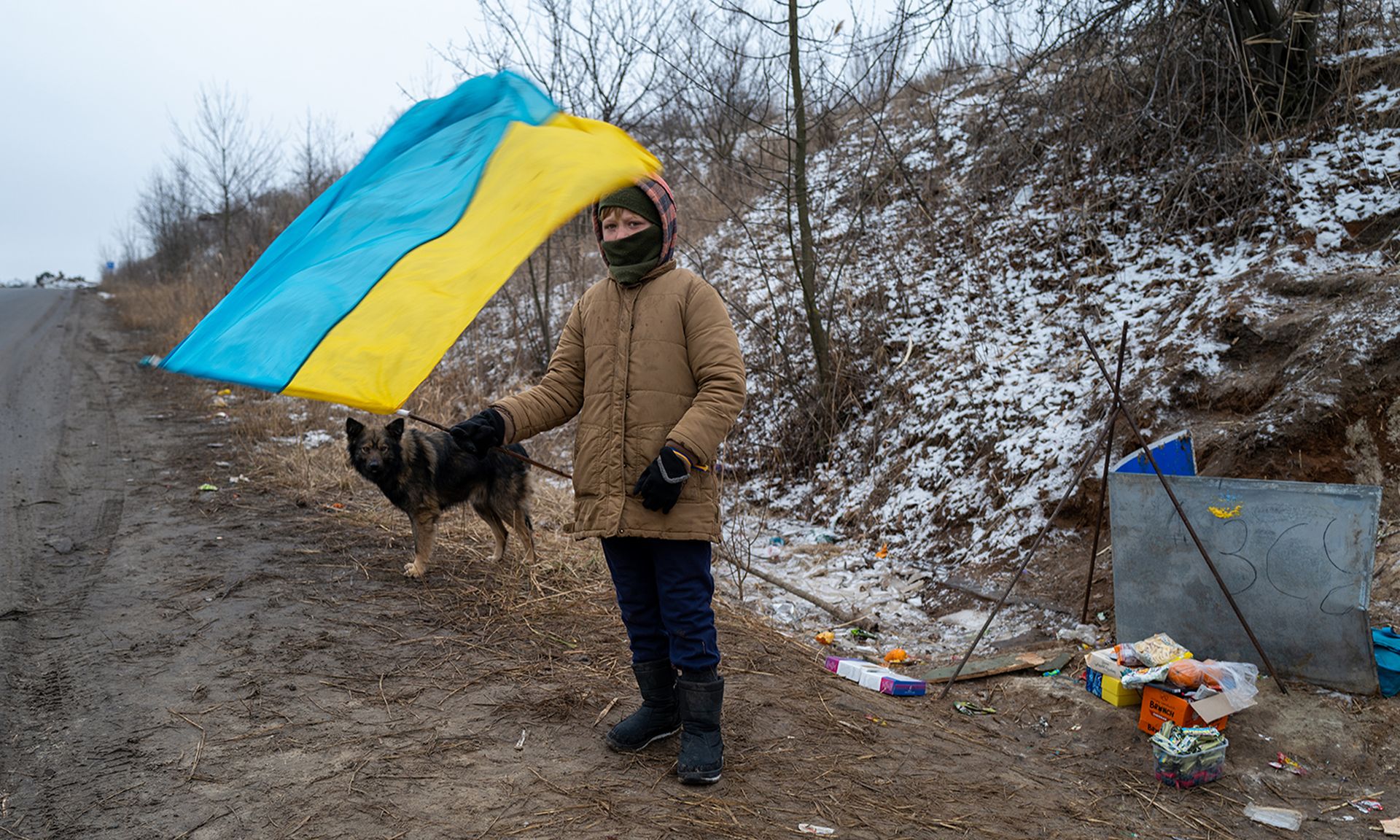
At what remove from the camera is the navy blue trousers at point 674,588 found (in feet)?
10.2

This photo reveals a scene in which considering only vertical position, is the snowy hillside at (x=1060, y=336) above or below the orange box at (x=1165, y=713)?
above

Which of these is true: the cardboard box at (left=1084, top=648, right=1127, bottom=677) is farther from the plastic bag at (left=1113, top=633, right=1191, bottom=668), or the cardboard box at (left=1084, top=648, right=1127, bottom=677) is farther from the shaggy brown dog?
the shaggy brown dog

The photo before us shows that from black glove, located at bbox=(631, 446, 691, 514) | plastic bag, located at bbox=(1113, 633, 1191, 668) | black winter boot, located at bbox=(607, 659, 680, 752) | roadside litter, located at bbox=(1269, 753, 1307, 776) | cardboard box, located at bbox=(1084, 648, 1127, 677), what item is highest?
black glove, located at bbox=(631, 446, 691, 514)

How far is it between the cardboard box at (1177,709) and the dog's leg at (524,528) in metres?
4.01

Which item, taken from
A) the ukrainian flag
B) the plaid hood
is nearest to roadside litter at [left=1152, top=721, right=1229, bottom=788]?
the plaid hood

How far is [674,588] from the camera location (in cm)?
310

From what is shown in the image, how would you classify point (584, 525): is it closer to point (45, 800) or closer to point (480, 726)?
point (480, 726)

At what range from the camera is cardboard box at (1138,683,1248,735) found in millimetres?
3750

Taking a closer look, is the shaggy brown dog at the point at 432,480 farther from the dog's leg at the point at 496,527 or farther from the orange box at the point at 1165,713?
the orange box at the point at 1165,713

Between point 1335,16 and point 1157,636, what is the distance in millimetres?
7840

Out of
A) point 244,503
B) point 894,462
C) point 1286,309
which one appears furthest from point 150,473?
point 1286,309

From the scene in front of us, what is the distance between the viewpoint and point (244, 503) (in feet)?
24.5

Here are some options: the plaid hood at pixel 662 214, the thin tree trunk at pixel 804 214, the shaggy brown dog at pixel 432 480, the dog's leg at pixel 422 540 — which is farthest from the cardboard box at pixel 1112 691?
the thin tree trunk at pixel 804 214

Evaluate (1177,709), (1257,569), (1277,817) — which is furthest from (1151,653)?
(1277,817)
